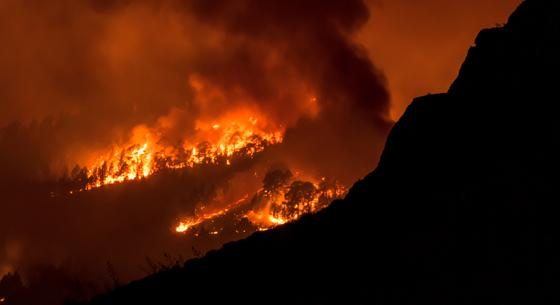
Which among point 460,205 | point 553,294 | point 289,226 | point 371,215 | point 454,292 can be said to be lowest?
point 553,294

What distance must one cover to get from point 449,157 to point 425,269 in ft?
15.0

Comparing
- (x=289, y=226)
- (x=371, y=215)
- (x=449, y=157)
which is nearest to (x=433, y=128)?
(x=449, y=157)

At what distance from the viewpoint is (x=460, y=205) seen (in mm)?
12594

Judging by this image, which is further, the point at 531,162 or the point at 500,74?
the point at 500,74

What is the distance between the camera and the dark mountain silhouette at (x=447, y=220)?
1067cm

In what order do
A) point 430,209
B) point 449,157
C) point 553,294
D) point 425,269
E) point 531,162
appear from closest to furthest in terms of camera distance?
point 553,294 → point 425,269 → point 531,162 → point 430,209 → point 449,157

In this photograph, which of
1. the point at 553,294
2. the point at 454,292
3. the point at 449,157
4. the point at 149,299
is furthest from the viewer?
the point at 149,299

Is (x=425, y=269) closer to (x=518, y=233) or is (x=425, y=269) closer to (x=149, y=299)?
(x=518, y=233)

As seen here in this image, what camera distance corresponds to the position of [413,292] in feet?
35.8

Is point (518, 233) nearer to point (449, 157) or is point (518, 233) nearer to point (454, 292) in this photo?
point (454, 292)

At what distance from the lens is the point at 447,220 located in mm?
12430

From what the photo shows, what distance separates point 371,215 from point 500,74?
5.82m

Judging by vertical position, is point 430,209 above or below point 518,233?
above

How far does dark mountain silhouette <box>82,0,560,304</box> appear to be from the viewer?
10672mm
